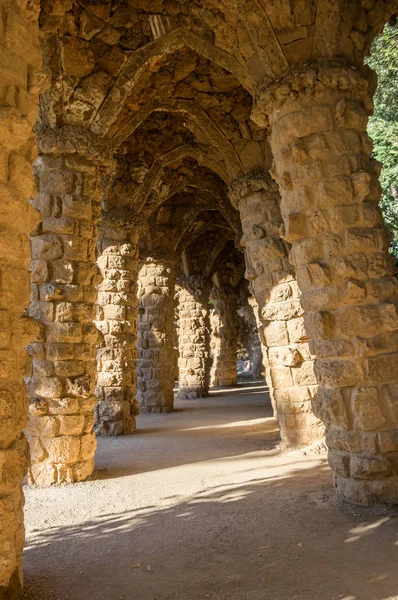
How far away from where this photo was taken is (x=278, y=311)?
22.5ft

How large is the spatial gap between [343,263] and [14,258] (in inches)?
103

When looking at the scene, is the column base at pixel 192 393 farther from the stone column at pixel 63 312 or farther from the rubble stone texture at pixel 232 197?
the stone column at pixel 63 312

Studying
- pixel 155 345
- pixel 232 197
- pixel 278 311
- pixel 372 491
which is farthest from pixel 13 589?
pixel 155 345

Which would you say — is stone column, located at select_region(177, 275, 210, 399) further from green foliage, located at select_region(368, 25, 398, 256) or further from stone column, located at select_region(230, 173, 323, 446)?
stone column, located at select_region(230, 173, 323, 446)

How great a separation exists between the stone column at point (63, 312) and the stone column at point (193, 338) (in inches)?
417

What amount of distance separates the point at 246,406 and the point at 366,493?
959cm

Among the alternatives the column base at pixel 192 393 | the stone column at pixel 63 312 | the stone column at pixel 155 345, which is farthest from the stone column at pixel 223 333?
the stone column at pixel 63 312

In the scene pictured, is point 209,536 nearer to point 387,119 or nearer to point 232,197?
point 232,197

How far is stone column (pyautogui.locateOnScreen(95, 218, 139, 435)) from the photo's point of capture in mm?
9320

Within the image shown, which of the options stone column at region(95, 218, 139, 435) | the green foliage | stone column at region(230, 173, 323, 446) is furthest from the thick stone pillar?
the green foliage

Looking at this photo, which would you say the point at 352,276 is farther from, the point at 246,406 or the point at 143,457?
the point at 246,406

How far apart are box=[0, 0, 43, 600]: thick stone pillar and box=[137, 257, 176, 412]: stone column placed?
9.63 metres

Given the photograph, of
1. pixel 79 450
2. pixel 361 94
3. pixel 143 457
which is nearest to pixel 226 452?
pixel 143 457

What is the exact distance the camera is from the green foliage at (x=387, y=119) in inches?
412
